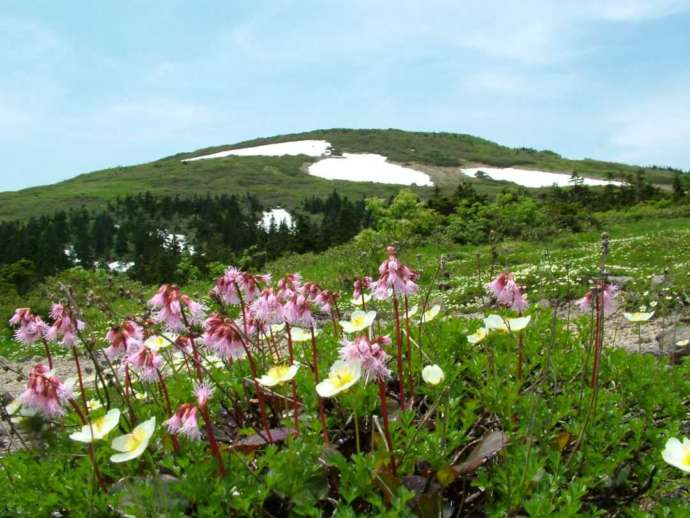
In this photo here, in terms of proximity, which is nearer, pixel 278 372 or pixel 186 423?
pixel 186 423

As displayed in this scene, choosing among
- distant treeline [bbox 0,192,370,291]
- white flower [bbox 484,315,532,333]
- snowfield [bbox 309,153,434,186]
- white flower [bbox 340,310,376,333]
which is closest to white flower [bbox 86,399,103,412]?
white flower [bbox 340,310,376,333]

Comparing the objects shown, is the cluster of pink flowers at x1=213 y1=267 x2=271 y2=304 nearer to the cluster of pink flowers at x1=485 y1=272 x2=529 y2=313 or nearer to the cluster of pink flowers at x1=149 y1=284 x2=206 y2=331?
the cluster of pink flowers at x1=149 y1=284 x2=206 y2=331

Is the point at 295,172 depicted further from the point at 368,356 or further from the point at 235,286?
the point at 368,356

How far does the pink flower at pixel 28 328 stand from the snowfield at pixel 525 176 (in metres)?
108

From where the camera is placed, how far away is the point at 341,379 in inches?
96.8

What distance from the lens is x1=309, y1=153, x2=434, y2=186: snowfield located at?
4368 inches

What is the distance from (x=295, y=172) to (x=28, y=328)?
119m

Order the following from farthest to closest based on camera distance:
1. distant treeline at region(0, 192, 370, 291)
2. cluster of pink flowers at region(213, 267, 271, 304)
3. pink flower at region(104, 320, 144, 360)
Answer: distant treeline at region(0, 192, 370, 291) < cluster of pink flowers at region(213, 267, 271, 304) < pink flower at region(104, 320, 144, 360)

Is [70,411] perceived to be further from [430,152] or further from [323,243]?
[430,152]

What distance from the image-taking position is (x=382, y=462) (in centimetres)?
228

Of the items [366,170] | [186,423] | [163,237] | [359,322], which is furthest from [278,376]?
[366,170]

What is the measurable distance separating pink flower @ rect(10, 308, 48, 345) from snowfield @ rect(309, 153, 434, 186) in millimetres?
102511

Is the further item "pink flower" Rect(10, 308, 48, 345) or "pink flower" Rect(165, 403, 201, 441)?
"pink flower" Rect(10, 308, 48, 345)

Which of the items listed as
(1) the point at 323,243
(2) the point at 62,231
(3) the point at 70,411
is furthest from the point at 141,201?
(3) the point at 70,411
